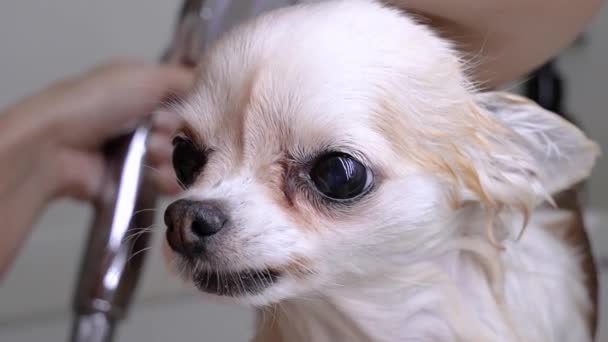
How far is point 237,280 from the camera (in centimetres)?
44

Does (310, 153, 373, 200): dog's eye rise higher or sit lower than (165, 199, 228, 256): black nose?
higher

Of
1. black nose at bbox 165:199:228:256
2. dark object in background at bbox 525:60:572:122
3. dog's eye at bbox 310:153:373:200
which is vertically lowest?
black nose at bbox 165:199:228:256

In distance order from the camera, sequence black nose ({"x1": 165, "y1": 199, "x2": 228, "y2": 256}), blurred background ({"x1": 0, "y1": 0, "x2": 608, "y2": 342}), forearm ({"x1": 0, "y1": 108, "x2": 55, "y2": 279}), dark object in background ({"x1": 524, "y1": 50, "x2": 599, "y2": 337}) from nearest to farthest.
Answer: black nose ({"x1": 165, "y1": 199, "x2": 228, "y2": 256}), dark object in background ({"x1": 524, "y1": 50, "x2": 599, "y2": 337}), forearm ({"x1": 0, "y1": 108, "x2": 55, "y2": 279}), blurred background ({"x1": 0, "y1": 0, "x2": 608, "y2": 342})

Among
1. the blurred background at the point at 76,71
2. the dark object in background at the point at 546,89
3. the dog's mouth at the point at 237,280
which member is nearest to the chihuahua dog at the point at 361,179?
the dog's mouth at the point at 237,280

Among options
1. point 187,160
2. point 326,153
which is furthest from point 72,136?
point 326,153

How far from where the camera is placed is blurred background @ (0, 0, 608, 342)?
113 centimetres

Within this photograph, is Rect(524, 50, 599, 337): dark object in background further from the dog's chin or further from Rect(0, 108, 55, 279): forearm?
Rect(0, 108, 55, 279): forearm

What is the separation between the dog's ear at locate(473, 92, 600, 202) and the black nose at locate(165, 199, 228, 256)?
7.3 inches

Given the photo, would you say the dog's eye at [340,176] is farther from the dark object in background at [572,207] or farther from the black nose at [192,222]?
the dark object in background at [572,207]

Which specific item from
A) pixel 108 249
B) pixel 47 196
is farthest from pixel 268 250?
pixel 47 196

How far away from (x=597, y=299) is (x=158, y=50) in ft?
2.62

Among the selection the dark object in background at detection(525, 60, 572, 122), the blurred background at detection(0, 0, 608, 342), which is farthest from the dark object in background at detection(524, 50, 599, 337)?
the blurred background at detection(0, 0, 608, 342)

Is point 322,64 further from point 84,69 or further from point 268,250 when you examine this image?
point 84,69

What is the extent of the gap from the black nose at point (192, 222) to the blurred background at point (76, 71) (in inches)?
27.5
